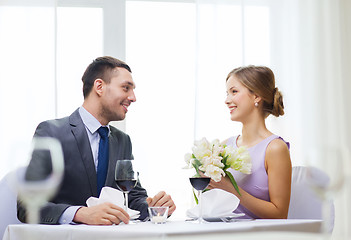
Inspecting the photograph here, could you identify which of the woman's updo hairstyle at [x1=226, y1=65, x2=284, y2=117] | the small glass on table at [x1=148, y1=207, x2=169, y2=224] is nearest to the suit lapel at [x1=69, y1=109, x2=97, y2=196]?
the small glass on table at [x1=148, y1=207, x2=169, y2=224]

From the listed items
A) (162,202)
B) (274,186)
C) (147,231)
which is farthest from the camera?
(274,186)

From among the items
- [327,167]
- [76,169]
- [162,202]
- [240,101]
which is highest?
[240,101]

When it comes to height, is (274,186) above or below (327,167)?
below

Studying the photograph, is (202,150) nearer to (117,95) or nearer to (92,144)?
(92,144)

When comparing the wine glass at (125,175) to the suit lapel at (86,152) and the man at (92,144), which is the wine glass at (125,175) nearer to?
the man at (92,144)

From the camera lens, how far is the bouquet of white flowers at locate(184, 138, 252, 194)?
1838mm

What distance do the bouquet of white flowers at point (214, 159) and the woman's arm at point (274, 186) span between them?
11 centimetres

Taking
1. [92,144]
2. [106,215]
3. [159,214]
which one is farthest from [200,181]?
[92,144]

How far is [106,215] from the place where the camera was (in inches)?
65.9

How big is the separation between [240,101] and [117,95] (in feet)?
2.29

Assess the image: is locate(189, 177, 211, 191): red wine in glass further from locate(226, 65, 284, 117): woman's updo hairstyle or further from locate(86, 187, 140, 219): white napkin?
locate(226, 65, 284, 117): woman's updo hairstyle

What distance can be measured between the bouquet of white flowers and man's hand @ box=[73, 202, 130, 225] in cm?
35

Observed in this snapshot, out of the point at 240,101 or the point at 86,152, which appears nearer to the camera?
the point at 86,152

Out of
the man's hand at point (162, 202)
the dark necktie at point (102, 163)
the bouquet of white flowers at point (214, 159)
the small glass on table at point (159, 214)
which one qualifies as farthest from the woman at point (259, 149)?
the dark necktie at point (102, 163)
